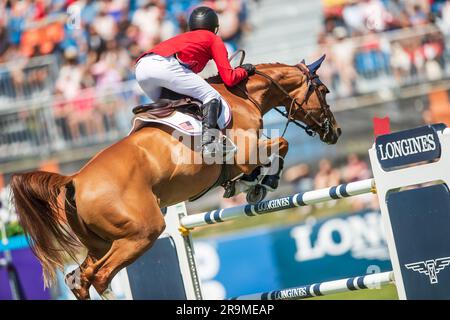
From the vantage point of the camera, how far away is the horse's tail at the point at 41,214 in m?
5.83

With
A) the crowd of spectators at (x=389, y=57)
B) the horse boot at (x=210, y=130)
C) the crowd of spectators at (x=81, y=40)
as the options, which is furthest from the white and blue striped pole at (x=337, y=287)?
the crowd of spectators at (x=81, y=40)

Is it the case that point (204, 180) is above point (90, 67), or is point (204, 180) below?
below

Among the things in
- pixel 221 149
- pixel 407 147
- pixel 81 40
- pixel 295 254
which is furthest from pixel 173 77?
pixel 81 40

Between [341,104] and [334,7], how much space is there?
2144mm

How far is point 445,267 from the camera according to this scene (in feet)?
17.2

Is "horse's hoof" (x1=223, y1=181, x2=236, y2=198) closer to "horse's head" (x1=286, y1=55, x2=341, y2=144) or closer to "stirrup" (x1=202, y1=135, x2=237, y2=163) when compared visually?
"stirrup" (x1=202, y1=135, x2=237, y2=163)

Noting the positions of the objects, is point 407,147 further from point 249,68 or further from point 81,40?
point 81,40

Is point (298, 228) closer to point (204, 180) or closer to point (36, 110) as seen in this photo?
point (204, 180)

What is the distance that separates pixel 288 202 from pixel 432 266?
1151 mm

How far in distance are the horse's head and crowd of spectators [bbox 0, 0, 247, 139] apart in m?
6.85

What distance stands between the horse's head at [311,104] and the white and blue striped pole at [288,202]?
123cm

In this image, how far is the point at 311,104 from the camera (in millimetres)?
7078
